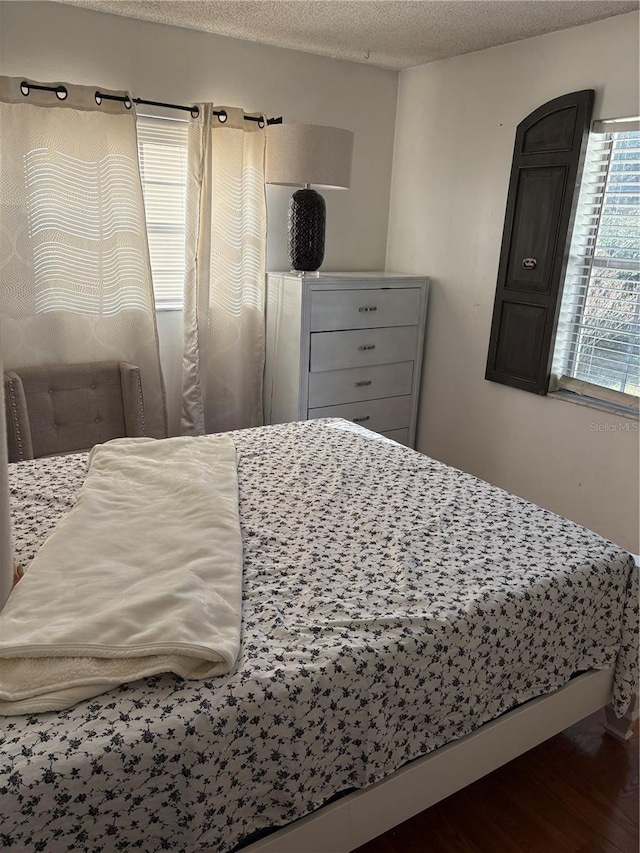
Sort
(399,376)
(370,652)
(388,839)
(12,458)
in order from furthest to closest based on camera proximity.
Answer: (399,376) → (12,458) → (388,839) → (370,652)

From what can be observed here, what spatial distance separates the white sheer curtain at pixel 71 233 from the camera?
2.80m

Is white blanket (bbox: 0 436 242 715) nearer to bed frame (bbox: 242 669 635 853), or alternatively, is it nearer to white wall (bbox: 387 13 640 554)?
bed frame (bbox: 242 669 635 853)

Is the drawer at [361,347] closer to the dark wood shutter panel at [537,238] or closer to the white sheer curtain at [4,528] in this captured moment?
the dark wood shutter panel at [537,238]

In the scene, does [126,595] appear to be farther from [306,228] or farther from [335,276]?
[306,228]

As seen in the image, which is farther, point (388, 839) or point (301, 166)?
point (301, 166)

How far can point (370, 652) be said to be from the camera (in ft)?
4.41

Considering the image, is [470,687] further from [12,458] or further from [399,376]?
[399,376]

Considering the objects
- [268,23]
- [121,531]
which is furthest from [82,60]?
[121,531]

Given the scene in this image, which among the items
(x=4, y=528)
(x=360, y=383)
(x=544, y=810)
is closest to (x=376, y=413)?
(x=360, y=383)

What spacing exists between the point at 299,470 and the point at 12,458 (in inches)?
53.3

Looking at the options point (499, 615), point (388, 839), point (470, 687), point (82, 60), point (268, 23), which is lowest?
point (388, 839)

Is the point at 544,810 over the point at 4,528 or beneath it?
beneath

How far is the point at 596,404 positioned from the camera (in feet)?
9.62

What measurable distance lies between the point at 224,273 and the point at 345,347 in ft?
2.45
